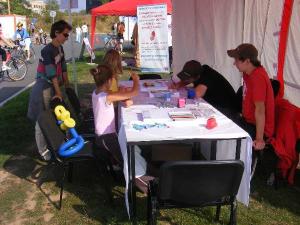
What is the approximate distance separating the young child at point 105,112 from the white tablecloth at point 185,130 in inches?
5.6

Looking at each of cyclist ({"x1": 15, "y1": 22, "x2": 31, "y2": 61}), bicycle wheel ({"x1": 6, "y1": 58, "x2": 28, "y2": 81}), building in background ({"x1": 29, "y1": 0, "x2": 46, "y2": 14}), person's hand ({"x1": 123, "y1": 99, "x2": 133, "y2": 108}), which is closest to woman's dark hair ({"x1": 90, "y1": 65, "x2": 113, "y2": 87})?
person's hand ({"x1": 123, "y1": 99, "x2": 133, "y2": 108})

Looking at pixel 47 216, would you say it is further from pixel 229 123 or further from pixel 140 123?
pixel 229 123

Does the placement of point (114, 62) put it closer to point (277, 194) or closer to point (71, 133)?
point (71, 133)

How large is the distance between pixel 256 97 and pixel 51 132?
1.79 meters

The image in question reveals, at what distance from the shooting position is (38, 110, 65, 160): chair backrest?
332 centimetres

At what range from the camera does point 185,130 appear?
2.89 metres

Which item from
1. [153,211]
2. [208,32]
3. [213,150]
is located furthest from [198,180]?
[208,32]

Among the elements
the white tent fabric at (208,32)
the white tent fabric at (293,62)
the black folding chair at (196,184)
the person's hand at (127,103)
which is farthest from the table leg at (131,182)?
the white tent fabric at (208,32)

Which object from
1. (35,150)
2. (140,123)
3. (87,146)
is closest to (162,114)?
(140,123)

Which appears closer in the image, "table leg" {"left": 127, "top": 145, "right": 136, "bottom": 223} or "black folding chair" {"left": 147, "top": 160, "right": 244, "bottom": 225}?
"black folding chair" {"left": 147, "top": 160, "right": 244, "bottom": 225}

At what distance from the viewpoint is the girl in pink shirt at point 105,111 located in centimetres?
347

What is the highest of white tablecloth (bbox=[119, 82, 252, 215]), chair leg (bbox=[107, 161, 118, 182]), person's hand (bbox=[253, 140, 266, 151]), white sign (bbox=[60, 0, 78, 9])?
white sign (bbox=[60, 0, 78, 9])

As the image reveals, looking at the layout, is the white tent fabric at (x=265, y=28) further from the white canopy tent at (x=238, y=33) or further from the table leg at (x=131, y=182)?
the table leg at (x=131, y=182)

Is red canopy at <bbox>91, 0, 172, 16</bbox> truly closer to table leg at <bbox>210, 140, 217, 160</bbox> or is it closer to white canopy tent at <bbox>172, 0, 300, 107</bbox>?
white canopy tent at <bbox>172, 0, 300, 107</bbox>
